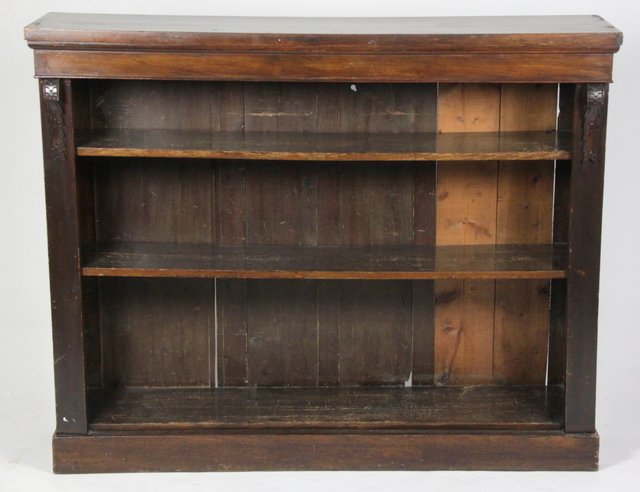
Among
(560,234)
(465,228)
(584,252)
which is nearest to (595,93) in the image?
(584,252)

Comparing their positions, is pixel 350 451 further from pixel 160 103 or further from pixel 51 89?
pixel 51 89

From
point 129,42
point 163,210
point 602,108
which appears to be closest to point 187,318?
point 163,210

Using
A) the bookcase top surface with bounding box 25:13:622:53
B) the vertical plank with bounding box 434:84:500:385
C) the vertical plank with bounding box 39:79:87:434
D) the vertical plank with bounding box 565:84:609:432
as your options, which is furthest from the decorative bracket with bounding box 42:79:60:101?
the vertical plank with bounding box 565:84:609:432

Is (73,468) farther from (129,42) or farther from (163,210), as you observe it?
(129,42)

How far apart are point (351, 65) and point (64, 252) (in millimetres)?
1165

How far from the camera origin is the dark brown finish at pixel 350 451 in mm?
5156

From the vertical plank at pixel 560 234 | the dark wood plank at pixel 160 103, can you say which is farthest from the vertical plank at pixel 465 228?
the dark wood plank at pixel 160 103

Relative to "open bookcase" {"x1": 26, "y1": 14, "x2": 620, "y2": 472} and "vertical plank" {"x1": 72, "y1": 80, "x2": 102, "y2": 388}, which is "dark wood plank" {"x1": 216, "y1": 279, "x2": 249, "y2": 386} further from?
"vertical plank" {"x1": 72, "y1": 80, "x2": 102, "y2": 388}

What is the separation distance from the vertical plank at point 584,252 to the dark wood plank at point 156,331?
1382 millimetres

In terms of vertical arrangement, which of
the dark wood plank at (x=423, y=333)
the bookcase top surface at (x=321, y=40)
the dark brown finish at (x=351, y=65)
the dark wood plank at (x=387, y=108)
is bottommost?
the dark wood plank at (x=423, y=333)

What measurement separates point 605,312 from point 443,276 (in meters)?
1.44

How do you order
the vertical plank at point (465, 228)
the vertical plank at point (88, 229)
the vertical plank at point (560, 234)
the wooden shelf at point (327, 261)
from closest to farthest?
the wooden shelf at point (327, 261) < the vertical plank at point (88, 229) < the vertical plank at point (560, 234) < the vertical plank at point (465, 228)

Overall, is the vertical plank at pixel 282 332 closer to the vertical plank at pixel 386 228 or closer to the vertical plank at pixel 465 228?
the vertical plank at pixel 386 228

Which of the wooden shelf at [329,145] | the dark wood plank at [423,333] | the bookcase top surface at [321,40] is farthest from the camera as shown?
the dark wood plank at [423,333]
